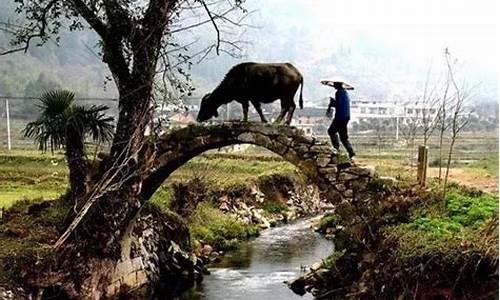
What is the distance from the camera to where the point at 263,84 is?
1114cm

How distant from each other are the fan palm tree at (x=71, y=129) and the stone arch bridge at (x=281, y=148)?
3.56 ft

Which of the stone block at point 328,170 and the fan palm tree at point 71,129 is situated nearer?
the stone block at point 328,170

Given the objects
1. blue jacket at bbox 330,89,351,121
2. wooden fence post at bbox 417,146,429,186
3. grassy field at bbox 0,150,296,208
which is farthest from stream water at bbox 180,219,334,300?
blue jacket at bbox 330,89,351,121

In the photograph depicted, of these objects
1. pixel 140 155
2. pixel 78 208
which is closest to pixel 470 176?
pixel 140 155

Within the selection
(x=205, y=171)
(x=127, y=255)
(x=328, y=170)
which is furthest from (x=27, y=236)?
(x=205, y=171)

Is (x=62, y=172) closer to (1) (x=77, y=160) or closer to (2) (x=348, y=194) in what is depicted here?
(1) (x=77, y=160)

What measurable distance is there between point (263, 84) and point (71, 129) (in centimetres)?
302

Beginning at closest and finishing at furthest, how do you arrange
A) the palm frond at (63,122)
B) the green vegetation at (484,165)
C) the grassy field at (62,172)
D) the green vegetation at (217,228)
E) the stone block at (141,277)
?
1. the palm frond at (63,122)
2. the stone block at (141,277)
3. the green vegetation at (484,165)
4. the green vegetation at (217,228)
5. the grassy field at (62,172)

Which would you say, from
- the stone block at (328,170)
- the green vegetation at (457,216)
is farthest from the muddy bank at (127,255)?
the green vegetation at (457,216)

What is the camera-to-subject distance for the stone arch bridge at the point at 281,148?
A: 35.0 feet

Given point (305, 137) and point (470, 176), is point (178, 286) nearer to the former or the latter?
point (305, 137)

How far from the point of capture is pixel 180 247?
13.5m

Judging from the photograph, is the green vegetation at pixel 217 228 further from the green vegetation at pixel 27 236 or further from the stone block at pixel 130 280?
the green vegetation at pixel 27 236

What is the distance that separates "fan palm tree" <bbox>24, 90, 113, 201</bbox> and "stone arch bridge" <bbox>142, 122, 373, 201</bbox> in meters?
1.09
